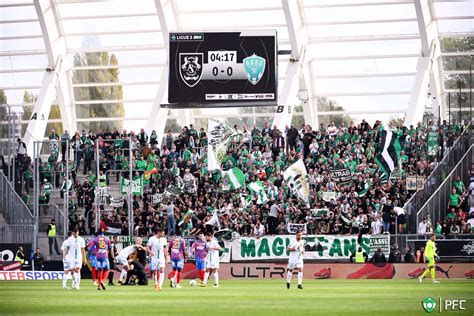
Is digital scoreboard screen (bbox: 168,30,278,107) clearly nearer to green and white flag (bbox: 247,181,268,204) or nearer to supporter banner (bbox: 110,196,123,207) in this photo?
green and white flag (bbox: 247,181,268,204)

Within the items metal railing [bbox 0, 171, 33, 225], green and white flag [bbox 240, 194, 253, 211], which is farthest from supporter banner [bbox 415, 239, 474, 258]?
metal railing [bbox 0, 171, 33, 225]

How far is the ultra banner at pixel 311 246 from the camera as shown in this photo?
154 ft

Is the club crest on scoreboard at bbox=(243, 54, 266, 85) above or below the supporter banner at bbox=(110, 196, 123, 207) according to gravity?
above

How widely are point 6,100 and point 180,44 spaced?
20.0m

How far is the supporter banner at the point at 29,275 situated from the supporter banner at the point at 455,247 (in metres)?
15.3

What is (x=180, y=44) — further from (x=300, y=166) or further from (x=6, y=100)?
(x=6, y=100)

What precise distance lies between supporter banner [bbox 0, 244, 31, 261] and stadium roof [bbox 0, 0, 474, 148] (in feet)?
48.7

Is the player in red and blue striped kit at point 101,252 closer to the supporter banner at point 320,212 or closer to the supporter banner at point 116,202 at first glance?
the supporter banner at point 116,202

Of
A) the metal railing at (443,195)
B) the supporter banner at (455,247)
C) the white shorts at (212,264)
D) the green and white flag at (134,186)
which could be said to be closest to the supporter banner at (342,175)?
the metal railing at (443,195)

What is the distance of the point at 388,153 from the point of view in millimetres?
48281

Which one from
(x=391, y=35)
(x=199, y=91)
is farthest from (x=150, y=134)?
(x=391, y=35)

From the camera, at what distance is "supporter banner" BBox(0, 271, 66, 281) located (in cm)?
4638

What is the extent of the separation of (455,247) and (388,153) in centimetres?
524

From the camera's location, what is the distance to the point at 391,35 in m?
61.3
